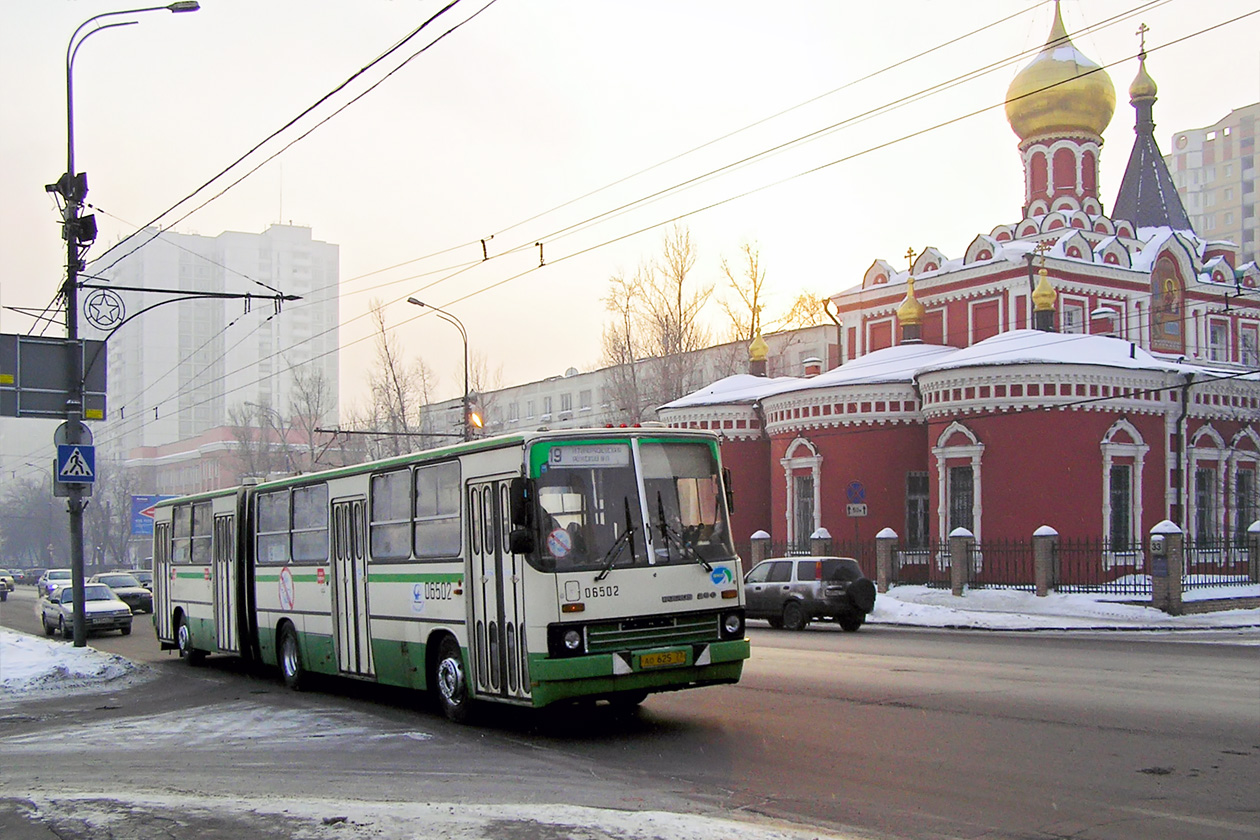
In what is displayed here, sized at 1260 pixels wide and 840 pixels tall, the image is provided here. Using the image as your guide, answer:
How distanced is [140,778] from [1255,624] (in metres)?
23.5

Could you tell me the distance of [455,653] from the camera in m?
11.8

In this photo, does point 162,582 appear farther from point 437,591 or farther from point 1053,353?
point 1053,353

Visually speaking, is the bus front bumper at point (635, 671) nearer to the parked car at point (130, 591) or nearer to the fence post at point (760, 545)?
the fence post at point (760, 545)

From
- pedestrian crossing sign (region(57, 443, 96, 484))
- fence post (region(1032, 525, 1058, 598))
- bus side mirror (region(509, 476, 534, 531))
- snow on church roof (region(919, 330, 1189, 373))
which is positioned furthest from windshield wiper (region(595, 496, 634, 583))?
snow on church roof (region(919, 330, 1189, 373))

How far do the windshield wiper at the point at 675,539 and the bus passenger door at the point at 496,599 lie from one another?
52.8 inches

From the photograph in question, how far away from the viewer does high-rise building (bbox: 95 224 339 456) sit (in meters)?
124

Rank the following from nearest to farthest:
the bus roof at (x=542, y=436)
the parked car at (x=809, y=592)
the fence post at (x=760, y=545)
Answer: the bus roof at (x=542, y=436)
the parked car at (x=809, y=592)
the fence post at (x=760, y=545)

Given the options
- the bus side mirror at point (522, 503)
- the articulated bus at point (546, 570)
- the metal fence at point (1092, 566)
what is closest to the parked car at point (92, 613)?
the articulated bus at point (546, 570)

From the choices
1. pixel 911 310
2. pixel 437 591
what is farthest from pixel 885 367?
pixel 437 591

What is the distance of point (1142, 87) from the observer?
47.7m

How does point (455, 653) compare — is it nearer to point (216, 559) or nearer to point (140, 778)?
point (140, 778)

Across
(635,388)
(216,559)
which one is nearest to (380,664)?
(216,559)

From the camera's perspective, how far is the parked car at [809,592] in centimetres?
2377

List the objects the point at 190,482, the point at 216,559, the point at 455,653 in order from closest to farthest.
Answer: the point at 455,653
the point at 216,559
the point at 190,482
